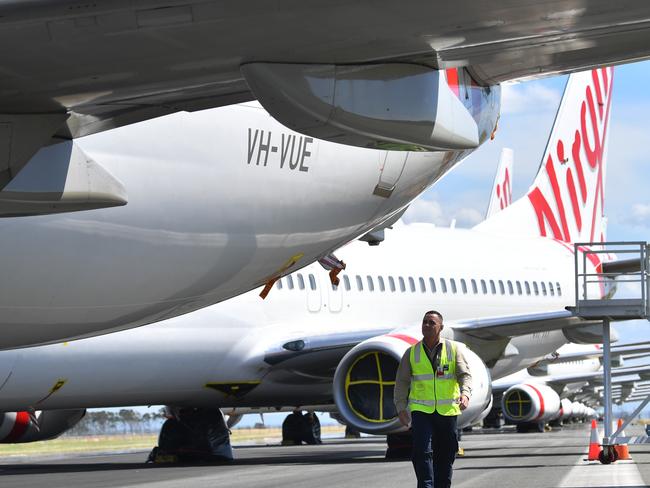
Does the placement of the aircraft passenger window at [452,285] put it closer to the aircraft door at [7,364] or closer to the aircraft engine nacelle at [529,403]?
the aircraft door at [7,364]

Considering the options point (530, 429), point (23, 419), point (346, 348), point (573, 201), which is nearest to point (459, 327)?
point (346, 348)

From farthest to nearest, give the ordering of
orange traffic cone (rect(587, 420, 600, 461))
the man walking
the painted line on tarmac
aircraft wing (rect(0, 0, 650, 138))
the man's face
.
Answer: orange traffic cone (rect(587, 420, 600, 461))
the painted line on tarmac
the man's face
the man walking
aircraft wing (rect(0, 0, 650, 138))

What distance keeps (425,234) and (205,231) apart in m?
11.7

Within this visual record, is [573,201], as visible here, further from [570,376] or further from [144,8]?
[144,8]

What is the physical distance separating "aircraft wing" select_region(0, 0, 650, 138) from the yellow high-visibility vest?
3.57 metres

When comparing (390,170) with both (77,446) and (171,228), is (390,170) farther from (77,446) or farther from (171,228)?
(77,446)

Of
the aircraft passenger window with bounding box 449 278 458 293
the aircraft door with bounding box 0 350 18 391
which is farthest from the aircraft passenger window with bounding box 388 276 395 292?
the aircraft door with bounding box 0 350 18 391

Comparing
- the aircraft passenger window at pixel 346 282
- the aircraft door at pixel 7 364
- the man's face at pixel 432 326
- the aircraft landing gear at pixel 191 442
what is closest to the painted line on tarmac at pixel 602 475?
the man's face at pixel 432 326

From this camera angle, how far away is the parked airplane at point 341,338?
11.4 meters

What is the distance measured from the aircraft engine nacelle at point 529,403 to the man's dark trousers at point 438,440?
22.6 metres

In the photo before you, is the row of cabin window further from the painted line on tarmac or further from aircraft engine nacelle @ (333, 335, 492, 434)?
the painted line on tarmac

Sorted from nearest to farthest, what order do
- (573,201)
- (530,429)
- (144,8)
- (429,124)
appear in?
(144,8) → (429,124) → (573,201) → (530,429)

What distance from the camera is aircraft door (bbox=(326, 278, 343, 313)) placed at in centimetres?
1494

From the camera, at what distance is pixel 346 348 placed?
1363 centimetres
